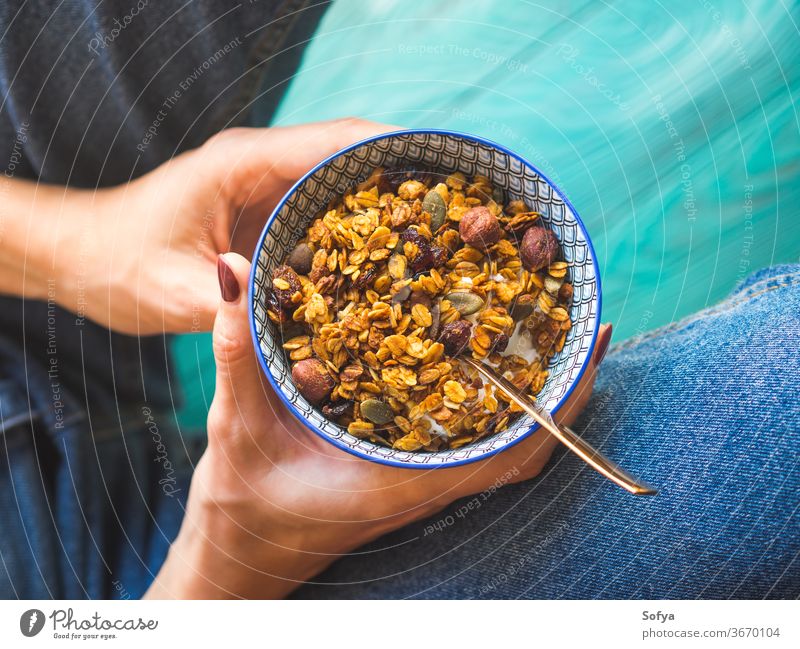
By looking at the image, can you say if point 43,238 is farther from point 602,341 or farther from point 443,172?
point 602,341

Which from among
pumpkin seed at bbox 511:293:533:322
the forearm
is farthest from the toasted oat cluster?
the forearm

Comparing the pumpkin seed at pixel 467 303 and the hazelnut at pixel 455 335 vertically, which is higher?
the pumpkin seed at pixel 467 303

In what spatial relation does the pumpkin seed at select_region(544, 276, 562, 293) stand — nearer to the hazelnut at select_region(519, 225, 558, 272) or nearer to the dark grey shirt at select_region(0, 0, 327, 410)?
the hazelnut at select_region(519, 225, 558, 272)

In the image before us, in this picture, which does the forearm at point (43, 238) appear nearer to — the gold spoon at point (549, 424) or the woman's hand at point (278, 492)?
the woman's hand at point (278, 492)

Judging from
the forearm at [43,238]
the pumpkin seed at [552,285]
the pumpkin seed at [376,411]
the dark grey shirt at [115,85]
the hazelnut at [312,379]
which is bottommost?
the pumpkin seed at [376,411]

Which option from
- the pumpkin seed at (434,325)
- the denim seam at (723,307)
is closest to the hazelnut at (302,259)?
the pumpkin seed at (434,325)

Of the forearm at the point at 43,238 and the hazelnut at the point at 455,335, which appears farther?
the forearm at the point at 43,238

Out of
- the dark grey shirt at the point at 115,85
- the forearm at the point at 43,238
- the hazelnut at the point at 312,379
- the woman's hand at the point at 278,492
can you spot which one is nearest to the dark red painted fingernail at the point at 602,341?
the woman's hand at the point at 278,492

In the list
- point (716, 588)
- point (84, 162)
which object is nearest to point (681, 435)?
point (716, 588)
